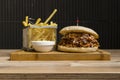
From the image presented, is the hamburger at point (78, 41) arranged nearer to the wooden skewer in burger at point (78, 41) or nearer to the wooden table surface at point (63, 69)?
the wooden skewer in burger at point (78, 41)

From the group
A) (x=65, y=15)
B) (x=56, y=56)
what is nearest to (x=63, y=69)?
(x=56, y=56)

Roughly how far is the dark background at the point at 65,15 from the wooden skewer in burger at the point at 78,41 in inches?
53.6

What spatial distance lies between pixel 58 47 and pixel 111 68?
421mm

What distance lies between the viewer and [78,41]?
1270 millimetres

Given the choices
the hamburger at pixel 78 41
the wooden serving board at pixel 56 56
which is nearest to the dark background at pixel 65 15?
the hamburger at pixel 78 41

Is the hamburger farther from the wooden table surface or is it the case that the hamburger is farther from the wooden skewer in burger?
the wooden table surface

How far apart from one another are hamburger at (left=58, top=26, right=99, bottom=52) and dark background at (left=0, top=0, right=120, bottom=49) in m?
1.36

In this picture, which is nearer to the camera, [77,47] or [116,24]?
[77,47]

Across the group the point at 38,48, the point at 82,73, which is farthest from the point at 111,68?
the point at 38,48

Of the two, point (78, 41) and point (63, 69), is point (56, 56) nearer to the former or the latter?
point (78, 41)

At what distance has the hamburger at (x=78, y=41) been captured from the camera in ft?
4.12

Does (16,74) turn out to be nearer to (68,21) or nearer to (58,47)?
(58,47)

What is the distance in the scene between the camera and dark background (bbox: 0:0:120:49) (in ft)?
8.69

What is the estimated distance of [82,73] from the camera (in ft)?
2.90
